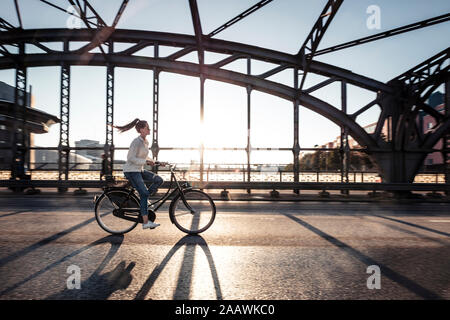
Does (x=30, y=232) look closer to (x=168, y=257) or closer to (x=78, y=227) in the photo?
(x=78, y=227)

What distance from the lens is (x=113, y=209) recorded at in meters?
4.57

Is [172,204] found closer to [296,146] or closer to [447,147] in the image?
[296,146]

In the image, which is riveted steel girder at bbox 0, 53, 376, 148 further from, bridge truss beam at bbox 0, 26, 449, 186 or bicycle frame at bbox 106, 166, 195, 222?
bicycle frame at bbox 106, 166, 195, 222

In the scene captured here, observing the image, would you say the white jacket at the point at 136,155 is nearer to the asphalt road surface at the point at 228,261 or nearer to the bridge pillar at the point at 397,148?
the asphalt road surface at the point at 228,261

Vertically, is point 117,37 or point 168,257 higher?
point 117,37

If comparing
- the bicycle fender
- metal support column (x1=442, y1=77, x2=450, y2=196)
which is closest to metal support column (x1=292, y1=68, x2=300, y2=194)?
metal support column (x1=442, y1=77, x2=450, y2=196)

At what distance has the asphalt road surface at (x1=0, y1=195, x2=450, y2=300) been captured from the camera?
7.54ft

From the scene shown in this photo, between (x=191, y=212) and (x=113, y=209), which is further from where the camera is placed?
(x=191, y=212)

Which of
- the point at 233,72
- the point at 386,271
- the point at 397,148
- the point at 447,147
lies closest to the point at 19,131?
the point at 233,72

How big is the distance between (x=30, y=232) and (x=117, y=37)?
13442mm

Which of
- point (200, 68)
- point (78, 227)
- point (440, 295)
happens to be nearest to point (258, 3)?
point (200, 68)

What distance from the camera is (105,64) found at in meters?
14.4

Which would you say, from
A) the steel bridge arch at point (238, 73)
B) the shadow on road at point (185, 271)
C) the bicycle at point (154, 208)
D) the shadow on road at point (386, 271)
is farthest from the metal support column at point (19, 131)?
the shadow on road at point (386, 271)

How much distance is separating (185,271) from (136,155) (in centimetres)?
238
